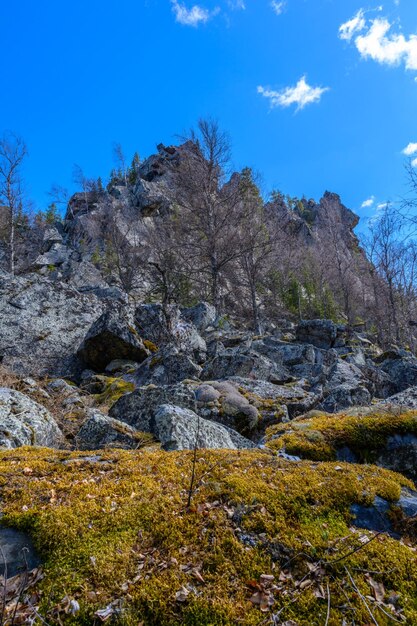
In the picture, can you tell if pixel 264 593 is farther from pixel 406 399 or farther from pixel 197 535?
pixel 406 399

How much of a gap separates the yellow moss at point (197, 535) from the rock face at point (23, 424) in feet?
4.92

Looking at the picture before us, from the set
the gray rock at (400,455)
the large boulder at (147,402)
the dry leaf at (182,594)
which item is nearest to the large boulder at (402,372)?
the gray rock at (400,455)

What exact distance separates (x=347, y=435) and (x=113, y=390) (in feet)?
22.2

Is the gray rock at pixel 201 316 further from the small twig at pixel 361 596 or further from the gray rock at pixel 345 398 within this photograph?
the small twig at pixel 361 596

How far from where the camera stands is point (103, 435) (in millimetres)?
5590

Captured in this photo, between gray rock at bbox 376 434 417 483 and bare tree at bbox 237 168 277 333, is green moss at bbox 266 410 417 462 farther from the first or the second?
bare tree at bbox 237 168 277 333

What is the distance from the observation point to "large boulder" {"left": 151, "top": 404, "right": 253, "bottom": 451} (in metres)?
4.91

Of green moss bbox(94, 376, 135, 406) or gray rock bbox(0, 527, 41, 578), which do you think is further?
green moss bbox(94, 376, 135, 406)

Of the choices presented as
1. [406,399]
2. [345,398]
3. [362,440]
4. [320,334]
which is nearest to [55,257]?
[320,334]

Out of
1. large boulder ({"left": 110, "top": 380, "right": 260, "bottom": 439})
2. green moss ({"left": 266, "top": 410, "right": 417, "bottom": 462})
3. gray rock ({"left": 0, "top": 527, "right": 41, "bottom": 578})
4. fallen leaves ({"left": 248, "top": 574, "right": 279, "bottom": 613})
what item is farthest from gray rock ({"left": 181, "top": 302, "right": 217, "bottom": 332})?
fallen leaves ({"left": 248, "top": 574, "right": 279, "bottom": 613})

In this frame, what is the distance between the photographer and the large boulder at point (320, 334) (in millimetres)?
21812

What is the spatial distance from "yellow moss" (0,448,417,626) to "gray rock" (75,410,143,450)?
1806 mm

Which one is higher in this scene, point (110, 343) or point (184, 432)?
point (110, 343)

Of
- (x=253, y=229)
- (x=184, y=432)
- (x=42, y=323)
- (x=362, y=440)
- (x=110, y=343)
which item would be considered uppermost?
(x=253, y=229)
